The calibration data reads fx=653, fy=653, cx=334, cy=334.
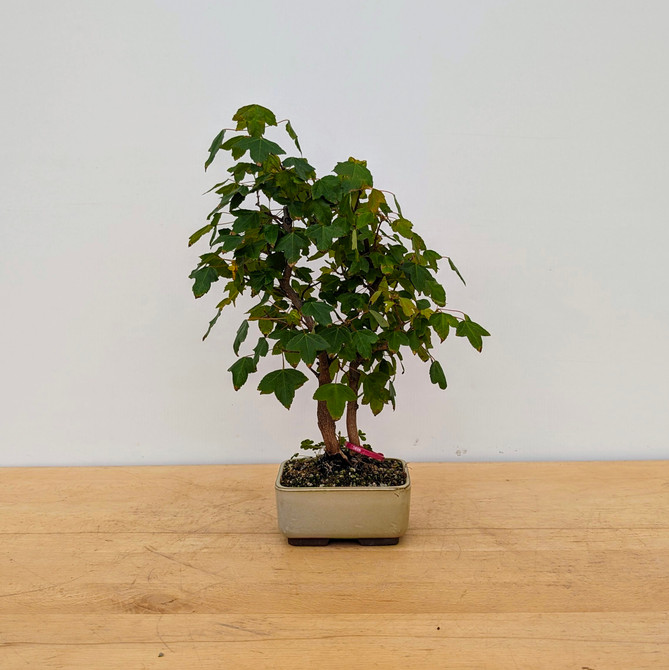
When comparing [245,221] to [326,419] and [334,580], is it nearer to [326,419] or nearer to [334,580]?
[326,419]

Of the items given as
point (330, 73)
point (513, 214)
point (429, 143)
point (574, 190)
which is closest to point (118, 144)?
point (330, 73)

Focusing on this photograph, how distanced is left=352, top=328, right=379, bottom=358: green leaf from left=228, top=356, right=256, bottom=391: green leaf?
181 millimetres

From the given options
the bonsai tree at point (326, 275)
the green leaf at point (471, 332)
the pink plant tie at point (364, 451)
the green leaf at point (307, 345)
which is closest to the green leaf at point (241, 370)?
the bonsai tree at point (326, 275)

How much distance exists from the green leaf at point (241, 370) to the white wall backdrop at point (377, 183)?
1.39ft

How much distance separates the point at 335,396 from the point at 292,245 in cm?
23

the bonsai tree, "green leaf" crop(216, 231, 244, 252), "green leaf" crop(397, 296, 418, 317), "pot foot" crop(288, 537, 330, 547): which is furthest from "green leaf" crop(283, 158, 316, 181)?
"pot foot" crop(288, 537, 330, 547)

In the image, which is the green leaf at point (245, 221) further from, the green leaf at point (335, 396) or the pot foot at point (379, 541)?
the pot foot at point (379, 541)

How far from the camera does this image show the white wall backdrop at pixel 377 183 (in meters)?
1.34

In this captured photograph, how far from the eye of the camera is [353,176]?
0.92 metres

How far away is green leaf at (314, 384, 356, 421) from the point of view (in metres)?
0.95

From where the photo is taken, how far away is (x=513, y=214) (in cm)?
139

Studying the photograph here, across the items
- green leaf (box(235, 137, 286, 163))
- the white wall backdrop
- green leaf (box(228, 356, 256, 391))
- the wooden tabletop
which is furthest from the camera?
the white wall backdrop

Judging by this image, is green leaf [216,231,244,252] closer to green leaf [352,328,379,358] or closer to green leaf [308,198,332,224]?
green leaf [308,198,332,224]

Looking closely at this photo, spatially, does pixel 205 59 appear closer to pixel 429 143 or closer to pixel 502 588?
pixel 429 143
